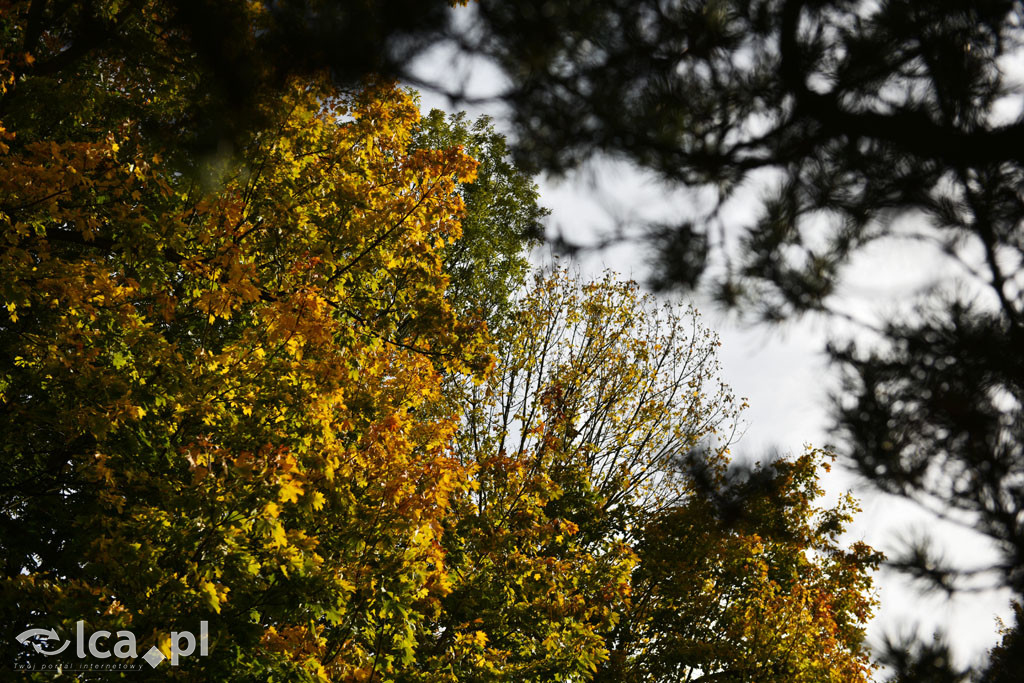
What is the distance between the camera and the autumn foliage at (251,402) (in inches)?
239

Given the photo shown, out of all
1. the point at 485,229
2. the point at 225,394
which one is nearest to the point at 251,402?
the point at 225,394

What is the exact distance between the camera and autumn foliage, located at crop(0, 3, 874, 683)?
20.0ft

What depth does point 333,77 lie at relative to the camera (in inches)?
146

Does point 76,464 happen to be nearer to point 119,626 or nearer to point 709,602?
point 119,626

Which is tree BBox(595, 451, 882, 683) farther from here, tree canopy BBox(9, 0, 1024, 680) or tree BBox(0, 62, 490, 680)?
tree BBox(0, 62, 490, 680)

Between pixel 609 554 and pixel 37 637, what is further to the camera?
pixel 609 554

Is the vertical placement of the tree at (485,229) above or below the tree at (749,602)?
above

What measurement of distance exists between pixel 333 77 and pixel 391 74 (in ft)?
1.19

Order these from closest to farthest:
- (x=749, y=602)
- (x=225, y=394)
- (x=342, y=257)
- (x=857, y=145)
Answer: (x=857, y=145) < (x=225, y=394) < (x=342, y=257) < (x=749, y=602)

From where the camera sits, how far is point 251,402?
23.5ft

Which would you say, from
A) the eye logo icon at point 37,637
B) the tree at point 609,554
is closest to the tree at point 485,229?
the tree at point 609,554

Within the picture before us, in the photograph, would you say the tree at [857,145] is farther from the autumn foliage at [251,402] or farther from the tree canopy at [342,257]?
the autumn foliage at [251,402]

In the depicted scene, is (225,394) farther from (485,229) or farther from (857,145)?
(485,229)

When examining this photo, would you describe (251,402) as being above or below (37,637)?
above
